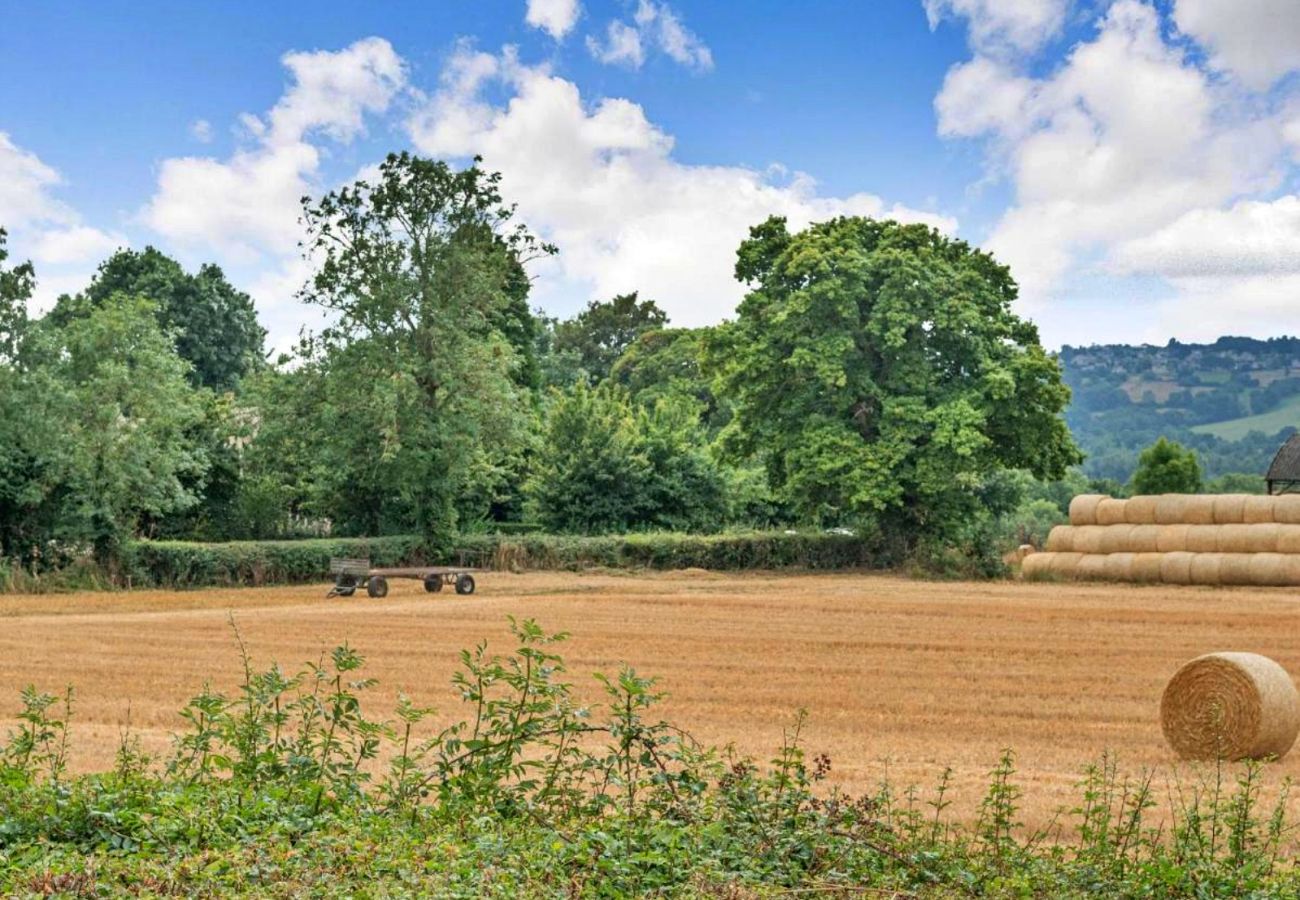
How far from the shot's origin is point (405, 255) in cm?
3916

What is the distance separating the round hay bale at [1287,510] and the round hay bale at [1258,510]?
12 centimetres

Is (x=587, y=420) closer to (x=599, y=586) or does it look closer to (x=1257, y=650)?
(x=599, y=586)

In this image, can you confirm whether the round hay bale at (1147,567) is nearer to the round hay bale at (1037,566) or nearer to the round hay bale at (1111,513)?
the round hay bale at (1111,513)

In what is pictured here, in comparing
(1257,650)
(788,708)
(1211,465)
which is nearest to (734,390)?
(1257,650)

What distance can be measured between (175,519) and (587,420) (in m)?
11.9

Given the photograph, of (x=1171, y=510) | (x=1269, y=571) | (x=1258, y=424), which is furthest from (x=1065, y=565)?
(x=1258, y=424)

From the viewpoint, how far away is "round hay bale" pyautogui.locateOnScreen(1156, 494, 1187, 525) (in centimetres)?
3469

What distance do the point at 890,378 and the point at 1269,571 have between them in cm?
1030

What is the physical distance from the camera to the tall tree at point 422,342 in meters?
37.3

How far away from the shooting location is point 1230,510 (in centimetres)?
3403

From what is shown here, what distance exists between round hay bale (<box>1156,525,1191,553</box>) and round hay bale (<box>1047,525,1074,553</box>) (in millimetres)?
2200

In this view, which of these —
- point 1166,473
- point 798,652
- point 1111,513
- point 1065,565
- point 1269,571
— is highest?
point 1166,473

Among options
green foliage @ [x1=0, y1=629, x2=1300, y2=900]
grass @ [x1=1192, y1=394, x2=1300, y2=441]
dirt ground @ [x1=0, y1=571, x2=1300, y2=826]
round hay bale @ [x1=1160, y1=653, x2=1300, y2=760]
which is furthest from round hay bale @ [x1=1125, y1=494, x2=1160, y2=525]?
grass @ [x1=1192, y1=394, x2=1300, y2=441]

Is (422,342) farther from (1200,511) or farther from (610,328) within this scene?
(610,328)
